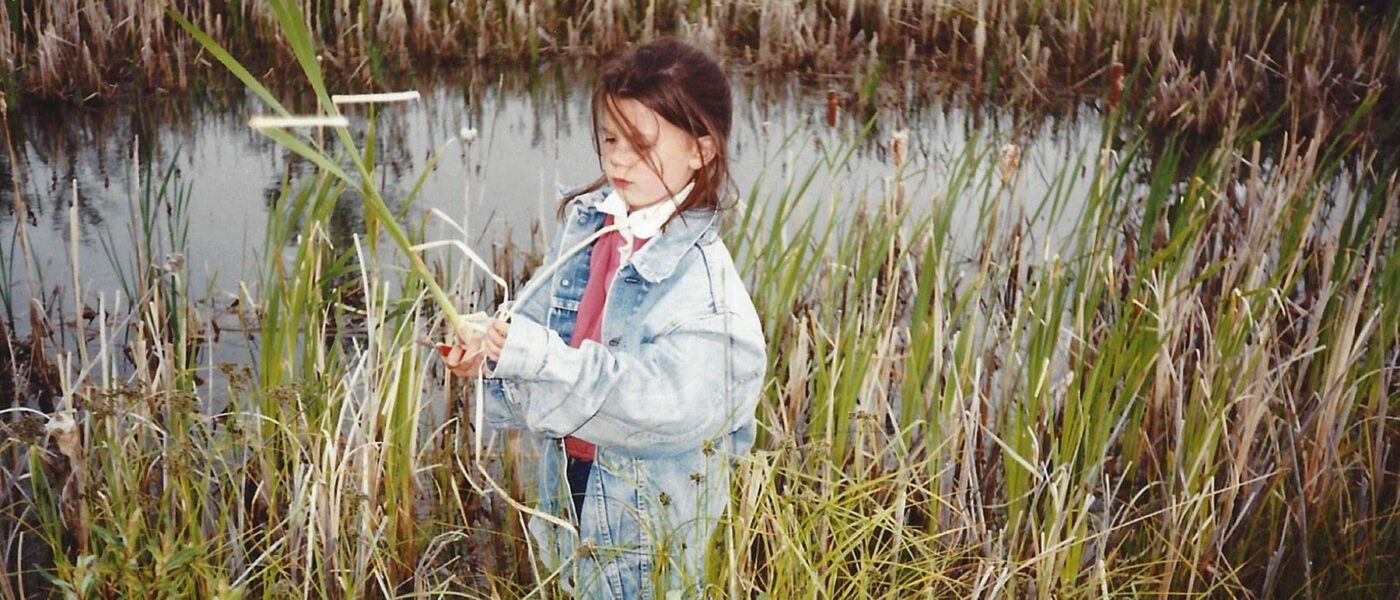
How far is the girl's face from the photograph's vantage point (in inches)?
56.5

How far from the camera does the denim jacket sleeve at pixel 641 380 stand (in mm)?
1328

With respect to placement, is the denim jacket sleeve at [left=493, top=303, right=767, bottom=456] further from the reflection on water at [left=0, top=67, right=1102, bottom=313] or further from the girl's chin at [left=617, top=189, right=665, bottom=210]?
the reflection on water at [left=0, top=67, right=1102, bottom=313]

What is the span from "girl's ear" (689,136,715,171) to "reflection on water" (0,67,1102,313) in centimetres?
98

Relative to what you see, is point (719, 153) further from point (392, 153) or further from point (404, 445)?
point (392, 153)

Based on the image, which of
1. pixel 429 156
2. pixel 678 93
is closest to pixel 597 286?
pixel 678 93

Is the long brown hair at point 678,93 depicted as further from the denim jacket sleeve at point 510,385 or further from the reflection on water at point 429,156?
the reflection on water at point 429,156

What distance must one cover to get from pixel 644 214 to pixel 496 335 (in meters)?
0.24

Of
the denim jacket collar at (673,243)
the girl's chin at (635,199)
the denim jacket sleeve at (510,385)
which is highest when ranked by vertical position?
the girl's chin at (635,199)

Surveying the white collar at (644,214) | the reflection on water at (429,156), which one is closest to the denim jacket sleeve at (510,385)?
the white collar at (644,214)

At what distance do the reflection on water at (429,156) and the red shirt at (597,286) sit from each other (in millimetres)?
960

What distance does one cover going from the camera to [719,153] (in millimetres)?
1467

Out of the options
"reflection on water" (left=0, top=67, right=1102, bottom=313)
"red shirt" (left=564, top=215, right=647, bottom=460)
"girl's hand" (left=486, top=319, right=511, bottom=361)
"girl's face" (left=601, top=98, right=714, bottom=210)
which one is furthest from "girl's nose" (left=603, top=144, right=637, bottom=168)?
"reflection on water" (left=0, top=67, right=1102, bottom=313)

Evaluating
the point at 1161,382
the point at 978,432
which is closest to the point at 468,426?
the point at 978,432

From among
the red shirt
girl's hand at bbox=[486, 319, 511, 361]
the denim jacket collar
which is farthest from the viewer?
the red shirt
